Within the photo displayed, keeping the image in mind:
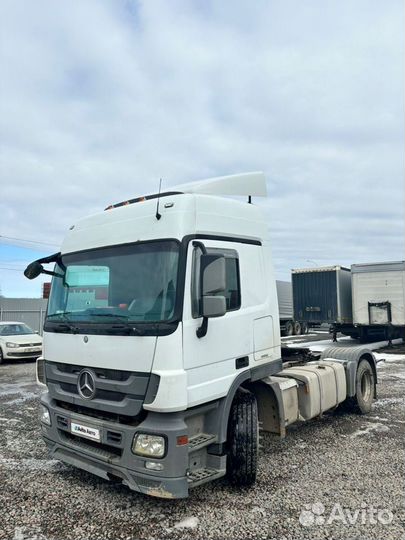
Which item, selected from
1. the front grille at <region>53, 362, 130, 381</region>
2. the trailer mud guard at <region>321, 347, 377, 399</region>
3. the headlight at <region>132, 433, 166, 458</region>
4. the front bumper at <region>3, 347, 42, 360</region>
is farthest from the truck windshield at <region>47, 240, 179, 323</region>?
the front bumper at <region>3, 347, 42, 360</region>

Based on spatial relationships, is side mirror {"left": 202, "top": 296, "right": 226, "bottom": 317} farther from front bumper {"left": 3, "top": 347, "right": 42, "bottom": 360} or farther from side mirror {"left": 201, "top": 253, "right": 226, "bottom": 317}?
front bumper {"left": 3, "top": 347, "right": 42, "bottom": 360}

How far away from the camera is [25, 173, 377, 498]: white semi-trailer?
354 centimetres

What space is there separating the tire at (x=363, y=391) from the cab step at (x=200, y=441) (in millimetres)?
4144

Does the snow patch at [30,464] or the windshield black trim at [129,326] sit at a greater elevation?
the windshield black trim at [129,326]

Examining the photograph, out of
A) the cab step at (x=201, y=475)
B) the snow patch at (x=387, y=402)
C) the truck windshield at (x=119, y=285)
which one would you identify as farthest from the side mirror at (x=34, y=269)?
the snow patch at (x=387, y=402)

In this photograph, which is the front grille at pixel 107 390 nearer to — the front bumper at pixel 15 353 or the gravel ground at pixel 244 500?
the gravel ground at pixel 244 500

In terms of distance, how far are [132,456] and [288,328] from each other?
23.3m

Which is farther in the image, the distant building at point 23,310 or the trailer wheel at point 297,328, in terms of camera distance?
the trailer wheel at point 297,328

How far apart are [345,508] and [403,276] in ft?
Answer: 50.5

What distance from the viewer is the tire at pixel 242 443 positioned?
4105 millimetres

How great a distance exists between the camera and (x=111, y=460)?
3709 millimetres

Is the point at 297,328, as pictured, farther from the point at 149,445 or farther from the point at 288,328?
the point at 149,445

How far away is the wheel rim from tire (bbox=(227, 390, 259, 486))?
3.89 metres

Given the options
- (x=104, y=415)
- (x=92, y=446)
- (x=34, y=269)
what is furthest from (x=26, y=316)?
(x=104, y=415)
